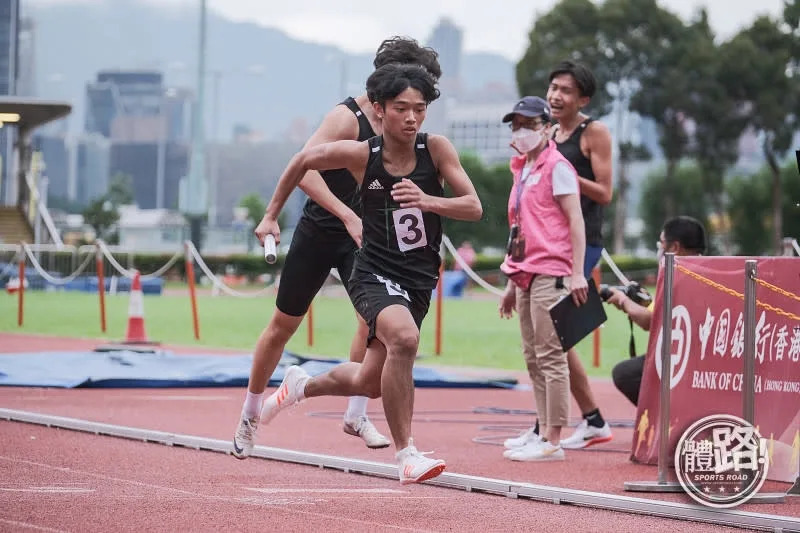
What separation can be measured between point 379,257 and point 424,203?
436mm

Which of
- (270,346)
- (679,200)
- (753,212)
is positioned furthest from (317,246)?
(679,200)

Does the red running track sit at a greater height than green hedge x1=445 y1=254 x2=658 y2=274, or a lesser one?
greater

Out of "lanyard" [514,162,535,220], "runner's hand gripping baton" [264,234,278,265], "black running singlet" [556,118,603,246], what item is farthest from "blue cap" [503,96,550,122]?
"runner's hand gripping baton" [264,234,278,265]

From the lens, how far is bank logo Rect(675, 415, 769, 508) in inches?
242

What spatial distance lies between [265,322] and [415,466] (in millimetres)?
18937

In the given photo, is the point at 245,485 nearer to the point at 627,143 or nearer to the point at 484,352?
the point at 484,352

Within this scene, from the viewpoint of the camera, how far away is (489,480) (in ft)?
21.9

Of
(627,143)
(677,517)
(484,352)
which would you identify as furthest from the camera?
(627,143)

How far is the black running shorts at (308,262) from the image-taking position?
7.30 metres

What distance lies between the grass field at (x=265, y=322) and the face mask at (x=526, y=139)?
7.86m

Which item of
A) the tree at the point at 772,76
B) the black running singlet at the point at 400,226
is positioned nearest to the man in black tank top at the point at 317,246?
the black running singlet at the point at 400,226

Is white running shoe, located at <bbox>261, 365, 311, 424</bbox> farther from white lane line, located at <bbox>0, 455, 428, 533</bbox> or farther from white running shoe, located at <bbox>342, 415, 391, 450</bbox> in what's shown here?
white lane line, located at <bbox>0, 455, 428, 533</bbox>

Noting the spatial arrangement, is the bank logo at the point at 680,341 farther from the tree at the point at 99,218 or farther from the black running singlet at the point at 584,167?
the tree at the point at 99,218

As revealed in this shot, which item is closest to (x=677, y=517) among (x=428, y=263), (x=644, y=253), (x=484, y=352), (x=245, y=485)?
A: (x=428, y=263)
